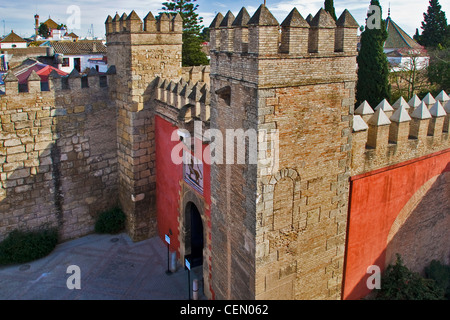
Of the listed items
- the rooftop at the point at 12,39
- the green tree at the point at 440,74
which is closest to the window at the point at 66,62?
the green tree at the point at 440,74

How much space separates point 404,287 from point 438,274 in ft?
6.63

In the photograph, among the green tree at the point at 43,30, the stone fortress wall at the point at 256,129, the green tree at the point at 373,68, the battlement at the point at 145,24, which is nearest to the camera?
the stone fortress wall at the point at 256,129

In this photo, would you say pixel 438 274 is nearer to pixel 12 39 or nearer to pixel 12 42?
pixel 12 42

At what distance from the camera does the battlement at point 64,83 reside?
10469 mm

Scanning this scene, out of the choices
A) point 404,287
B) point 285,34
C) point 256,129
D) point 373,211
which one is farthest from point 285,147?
point 404,287

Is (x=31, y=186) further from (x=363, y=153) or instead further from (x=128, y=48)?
A: (x=363, y=153)

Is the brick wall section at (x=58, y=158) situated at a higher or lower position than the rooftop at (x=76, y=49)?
lower

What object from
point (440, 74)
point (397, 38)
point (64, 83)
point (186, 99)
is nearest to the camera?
point (186, 99)

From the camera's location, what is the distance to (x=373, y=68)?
17.4 m

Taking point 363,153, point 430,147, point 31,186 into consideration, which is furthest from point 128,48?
point 430,147

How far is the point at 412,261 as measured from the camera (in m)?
9.38

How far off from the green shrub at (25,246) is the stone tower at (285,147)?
248 inches

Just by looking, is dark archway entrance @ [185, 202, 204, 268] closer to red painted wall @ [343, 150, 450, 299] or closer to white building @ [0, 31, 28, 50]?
red painted wall @ [343, 150, 450, 299]

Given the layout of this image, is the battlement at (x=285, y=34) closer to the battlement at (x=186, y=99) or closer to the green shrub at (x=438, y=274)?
the battlement at (x=186, y=99)
